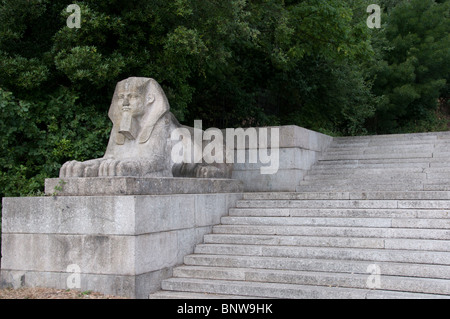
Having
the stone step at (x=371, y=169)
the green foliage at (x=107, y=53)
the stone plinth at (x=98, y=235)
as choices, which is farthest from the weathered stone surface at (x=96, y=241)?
the stone step at (x=371, y=169)

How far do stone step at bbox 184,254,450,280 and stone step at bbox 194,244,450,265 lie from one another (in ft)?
0.39

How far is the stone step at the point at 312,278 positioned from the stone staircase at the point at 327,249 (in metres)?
0.01

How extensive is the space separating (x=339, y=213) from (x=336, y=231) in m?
0.59

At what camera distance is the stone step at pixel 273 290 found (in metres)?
5.34

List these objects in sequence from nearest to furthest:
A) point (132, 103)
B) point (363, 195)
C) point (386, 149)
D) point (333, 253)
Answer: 1. point (333, 253)
2. point (132, 103)
3. point (363, 195)
4. point (386, 149)

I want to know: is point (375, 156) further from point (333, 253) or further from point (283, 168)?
point (333, 253)

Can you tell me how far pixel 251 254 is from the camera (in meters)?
6.80

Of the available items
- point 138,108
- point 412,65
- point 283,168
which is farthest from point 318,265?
point 412,65

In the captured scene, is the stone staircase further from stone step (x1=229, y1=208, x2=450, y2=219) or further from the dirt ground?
the dirt ground

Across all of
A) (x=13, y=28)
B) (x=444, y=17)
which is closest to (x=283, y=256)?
(x=13, y=28)

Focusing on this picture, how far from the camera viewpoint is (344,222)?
718 centimetres

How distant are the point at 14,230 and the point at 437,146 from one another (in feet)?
29.6

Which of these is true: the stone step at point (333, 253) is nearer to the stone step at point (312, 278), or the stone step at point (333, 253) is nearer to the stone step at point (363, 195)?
the stone step at point (312, 278)

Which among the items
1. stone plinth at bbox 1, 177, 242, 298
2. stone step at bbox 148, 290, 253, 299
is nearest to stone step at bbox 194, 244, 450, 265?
stone plinth at bbox 1, 177, 242, 298
